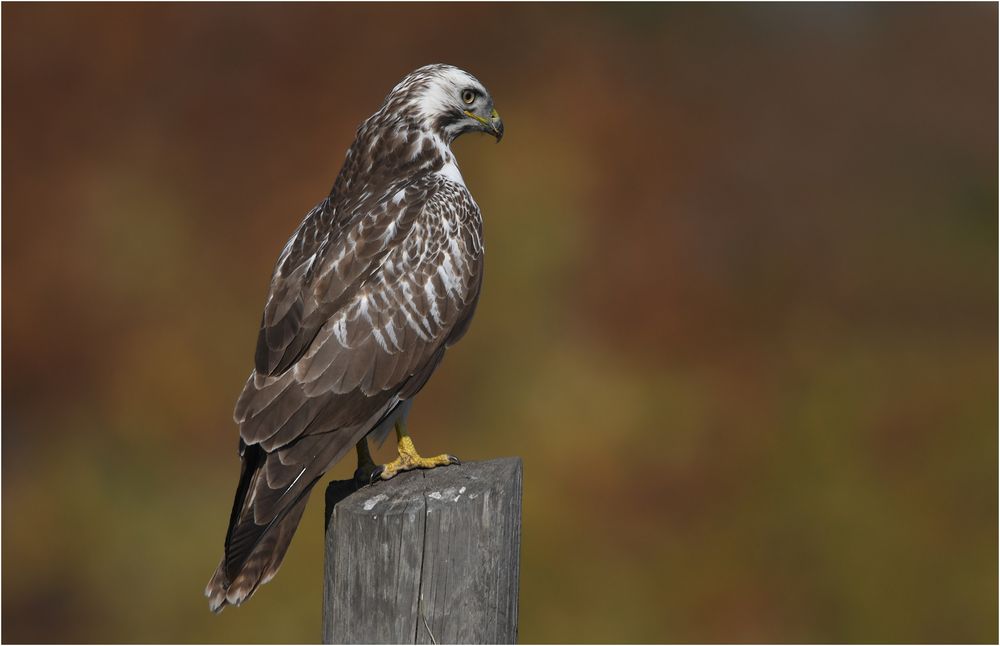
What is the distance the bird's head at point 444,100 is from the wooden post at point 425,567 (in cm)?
237

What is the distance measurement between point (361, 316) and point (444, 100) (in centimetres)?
150

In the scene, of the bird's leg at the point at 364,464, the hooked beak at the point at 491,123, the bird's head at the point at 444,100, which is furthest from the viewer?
the hooked beak at the point at 491,123

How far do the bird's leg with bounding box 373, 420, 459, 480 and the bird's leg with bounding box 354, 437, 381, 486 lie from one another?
7 centimetres

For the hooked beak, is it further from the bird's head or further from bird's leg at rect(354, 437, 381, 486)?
bird's leg at rect(354, 437, 381, 486)

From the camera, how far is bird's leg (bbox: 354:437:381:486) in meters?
5.21

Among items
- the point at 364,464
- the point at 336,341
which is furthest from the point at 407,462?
the point at 336,341

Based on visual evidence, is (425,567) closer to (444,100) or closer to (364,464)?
(364,464)

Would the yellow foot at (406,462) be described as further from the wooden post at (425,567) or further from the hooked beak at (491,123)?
the hooked beak at (491,123)

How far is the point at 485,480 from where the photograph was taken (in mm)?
4426

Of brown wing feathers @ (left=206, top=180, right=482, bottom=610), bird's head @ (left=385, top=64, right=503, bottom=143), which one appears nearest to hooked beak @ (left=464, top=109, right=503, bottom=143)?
bird's head @ (left=385, top=64, right=503, bottom=143)

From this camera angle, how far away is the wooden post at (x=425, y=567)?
4262mm

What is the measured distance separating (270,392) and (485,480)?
1122mm

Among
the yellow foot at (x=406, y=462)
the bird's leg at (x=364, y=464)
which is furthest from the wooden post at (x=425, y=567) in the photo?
the bird's leg at (x=364, y=464)

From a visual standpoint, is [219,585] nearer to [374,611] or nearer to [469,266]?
[374,611]
